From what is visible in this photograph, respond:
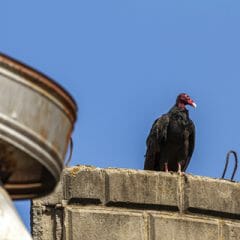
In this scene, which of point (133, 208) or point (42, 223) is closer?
point (42, 223)

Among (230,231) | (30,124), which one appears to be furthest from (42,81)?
(230,231)

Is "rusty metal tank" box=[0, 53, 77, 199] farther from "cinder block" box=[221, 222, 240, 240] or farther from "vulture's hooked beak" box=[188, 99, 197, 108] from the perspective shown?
"vulture's hooked beak" box=[188, 99, 197, 108]

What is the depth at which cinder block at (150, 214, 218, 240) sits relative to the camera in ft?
23.1

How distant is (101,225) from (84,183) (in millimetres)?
409

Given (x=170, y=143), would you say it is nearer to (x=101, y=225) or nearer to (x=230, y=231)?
(x=230, y=231)

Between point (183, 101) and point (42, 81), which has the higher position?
point (183, 101)

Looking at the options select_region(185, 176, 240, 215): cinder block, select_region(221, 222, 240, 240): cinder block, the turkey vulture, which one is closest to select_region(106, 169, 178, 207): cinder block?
select_region(185, 176, 240, 215): cinder block

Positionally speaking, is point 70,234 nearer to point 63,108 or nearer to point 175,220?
point 175,220

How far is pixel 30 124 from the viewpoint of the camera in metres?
1.74

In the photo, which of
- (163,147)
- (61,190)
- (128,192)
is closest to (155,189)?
(128,192)

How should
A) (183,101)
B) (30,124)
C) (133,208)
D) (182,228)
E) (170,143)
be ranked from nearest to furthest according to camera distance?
(30,124), (133,208), (182,228), (170,143), (183,101)

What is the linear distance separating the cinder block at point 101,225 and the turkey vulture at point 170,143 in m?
5.15

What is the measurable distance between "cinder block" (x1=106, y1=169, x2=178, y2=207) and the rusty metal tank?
5.20 metres

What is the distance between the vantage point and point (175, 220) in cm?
711
